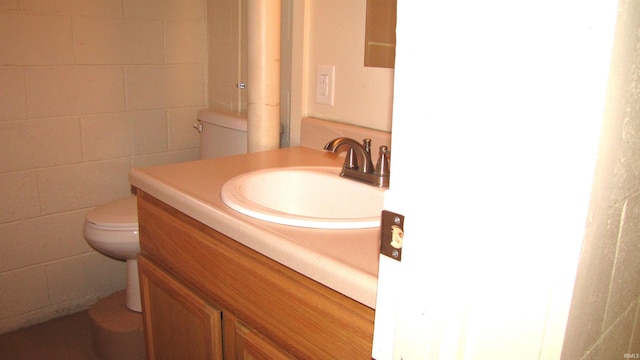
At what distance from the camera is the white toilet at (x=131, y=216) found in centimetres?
179

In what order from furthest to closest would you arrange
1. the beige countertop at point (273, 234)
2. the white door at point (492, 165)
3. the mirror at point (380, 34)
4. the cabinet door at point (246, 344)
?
1. the mirror at point (380, 34)
2. the cabinet door at point (246, 344)
3. the beige countertop at point (273, 234)
4. the white door at point (492, 165)

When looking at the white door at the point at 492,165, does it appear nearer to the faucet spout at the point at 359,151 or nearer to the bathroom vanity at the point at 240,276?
the bathroom vanity at the point at 240,276

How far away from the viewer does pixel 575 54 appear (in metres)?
0.44

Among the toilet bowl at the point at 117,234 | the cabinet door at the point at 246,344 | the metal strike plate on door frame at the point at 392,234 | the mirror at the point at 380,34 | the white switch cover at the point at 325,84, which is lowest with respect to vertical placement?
the toilet bowl at the point at 117,234

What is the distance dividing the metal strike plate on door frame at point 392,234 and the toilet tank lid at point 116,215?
1464mm

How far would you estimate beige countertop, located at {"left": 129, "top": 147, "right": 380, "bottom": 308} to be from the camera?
2.53ft

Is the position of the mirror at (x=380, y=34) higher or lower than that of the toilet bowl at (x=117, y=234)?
higher

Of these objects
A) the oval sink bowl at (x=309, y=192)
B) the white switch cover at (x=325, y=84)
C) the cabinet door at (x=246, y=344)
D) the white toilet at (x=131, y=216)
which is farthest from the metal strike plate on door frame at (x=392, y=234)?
the white toilet at (x=131, y=216)

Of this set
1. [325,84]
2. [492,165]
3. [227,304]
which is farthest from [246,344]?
[325,84]

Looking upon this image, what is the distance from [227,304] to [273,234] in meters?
0.25

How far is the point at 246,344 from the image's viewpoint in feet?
3.26

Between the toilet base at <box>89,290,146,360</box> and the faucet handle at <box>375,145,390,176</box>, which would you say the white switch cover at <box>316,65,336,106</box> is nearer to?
the faucet handle at <box>375,145,390,176</box>

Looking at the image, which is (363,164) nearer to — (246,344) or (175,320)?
(246,344)

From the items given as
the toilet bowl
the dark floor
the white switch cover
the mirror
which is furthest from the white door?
the dark floor
